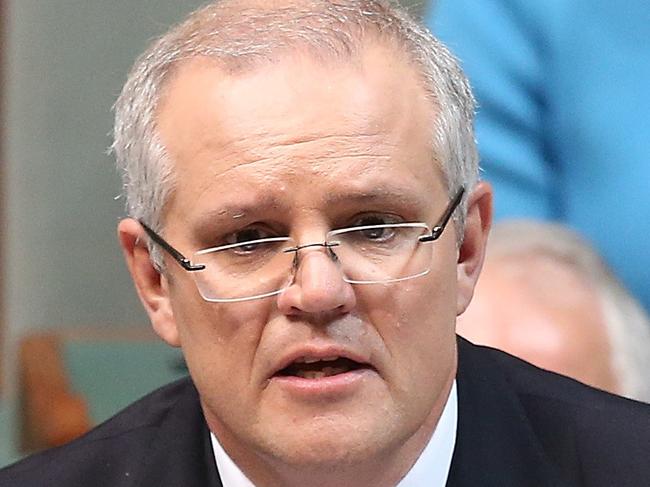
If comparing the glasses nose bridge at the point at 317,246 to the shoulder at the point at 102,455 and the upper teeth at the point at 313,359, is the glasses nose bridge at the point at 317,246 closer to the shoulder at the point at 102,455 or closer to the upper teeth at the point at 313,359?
the upper teeth at the point at 313,359

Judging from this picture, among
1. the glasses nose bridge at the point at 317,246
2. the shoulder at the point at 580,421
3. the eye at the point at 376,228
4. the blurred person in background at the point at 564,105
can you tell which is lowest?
the shoulder at the point at 580,421

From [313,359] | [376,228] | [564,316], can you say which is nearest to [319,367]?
[313,359]

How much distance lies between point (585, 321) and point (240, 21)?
65 centimetres

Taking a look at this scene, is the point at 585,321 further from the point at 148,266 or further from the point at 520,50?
the point at 148,266

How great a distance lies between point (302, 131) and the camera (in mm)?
1197

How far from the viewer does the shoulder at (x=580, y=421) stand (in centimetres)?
136

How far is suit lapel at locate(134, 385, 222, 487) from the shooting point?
1407 mm

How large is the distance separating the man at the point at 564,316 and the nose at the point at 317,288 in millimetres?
582

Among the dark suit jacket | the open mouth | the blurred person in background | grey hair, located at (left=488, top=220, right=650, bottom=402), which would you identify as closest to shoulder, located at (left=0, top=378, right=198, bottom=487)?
the dark suit jacket

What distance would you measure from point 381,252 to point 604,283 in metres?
0.64

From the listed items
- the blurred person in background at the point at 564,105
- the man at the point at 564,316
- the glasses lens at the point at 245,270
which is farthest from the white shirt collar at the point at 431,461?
the blurred person in background at the point at 564,105

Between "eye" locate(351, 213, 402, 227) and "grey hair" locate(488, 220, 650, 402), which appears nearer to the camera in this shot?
"eye" locate(351, 213, 402, 227)

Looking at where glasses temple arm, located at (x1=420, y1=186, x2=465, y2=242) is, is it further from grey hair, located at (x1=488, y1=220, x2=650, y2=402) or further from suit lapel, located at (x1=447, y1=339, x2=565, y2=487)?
grey hair, located at (x1=488, y1=220, x2=650, y2=402)

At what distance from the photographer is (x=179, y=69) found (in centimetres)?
129
